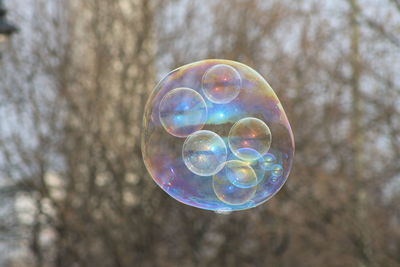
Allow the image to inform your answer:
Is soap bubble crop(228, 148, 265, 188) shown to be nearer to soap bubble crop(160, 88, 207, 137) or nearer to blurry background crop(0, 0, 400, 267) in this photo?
soap bubble crop(160, 88, 207, 137)

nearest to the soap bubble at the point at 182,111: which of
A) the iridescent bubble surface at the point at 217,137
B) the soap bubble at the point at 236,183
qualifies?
the iridescent bubble surface at the point at 217,137

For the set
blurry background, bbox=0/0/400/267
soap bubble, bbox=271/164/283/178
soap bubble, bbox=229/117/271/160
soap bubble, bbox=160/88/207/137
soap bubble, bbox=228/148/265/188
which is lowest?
soap bubble, bbox=271/164/283/178

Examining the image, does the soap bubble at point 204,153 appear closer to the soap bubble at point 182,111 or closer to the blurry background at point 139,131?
the soap bubble at point 182,111

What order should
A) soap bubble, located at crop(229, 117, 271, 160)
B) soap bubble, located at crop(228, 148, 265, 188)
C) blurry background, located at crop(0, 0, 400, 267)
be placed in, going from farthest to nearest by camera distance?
blurry background, located at crop(0, 0, 400, 267), soap bubble, located at crop(228, 148, 265, 188), soap bubble, located at crop(229, 117, 271, 160)

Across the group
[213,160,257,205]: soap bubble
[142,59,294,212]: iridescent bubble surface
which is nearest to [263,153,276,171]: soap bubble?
→ [142,59,294,212]: iridescent bubble surface

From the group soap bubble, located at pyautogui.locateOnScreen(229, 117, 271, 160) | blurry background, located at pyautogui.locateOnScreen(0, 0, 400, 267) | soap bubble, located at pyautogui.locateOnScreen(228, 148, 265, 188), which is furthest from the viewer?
blurry background, located at pyautogui.locateOnScreen(0, 0, 400, 267)

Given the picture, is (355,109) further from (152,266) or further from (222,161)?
(222,161)

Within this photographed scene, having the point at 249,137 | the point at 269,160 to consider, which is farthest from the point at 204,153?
the point at 269,160
